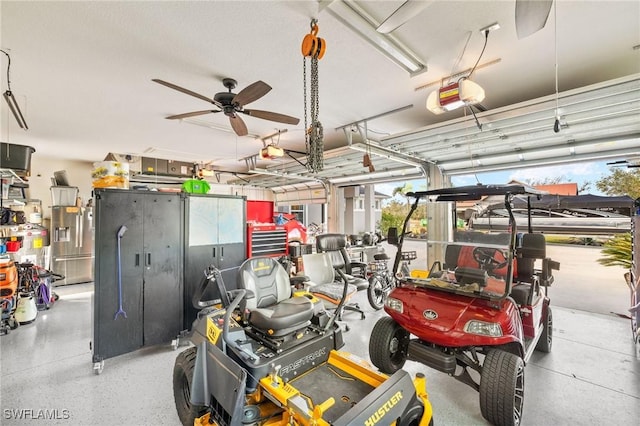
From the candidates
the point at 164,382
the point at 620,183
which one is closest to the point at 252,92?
the point at 164,382

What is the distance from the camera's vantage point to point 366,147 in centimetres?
450

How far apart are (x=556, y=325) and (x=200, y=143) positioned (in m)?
7.14

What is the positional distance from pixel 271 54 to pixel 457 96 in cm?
185

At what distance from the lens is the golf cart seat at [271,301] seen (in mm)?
1995

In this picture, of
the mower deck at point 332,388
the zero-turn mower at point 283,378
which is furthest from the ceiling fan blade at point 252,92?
the mower deck at point 332,388

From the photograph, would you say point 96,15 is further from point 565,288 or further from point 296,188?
point 565,288

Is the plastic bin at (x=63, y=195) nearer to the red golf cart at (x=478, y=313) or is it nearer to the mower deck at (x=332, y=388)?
the mower deck at (x=332, y=388)

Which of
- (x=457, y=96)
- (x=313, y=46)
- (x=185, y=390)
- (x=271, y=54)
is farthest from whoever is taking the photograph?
(x=271, y=54)

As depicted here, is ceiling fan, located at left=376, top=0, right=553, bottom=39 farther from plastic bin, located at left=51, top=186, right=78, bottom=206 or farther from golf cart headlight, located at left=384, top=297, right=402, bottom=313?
plastic bin, located at left=51, top=186, right=78, bottom=206

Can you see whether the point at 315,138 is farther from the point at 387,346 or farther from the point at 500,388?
the point at 500,388

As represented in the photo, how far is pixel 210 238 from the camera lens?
12.0ft

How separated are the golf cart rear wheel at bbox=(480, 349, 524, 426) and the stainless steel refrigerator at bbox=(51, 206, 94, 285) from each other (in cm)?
830

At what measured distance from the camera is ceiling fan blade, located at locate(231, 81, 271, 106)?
2.50m

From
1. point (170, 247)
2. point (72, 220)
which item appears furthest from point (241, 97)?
point (72, 220)
